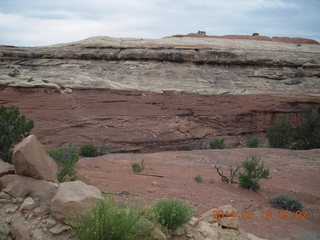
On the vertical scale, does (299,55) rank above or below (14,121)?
above

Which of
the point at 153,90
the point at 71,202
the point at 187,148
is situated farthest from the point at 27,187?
the point at 153,90

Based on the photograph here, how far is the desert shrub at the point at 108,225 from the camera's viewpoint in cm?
299

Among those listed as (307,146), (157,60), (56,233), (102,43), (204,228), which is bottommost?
(307,146)

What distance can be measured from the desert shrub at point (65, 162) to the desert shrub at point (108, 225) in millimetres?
3008

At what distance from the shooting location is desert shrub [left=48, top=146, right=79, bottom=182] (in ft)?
20.4

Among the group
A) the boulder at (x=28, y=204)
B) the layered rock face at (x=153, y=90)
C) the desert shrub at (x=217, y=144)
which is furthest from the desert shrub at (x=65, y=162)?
the desert shrub at (x=217, y=144)

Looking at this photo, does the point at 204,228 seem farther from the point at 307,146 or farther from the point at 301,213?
the point at 307,146

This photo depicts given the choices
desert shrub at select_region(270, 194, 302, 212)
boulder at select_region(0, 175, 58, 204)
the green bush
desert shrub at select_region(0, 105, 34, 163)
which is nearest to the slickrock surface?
the green bush

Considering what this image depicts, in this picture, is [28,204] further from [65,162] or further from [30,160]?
[65,162]

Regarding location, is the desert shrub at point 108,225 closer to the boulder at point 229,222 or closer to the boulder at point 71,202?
the boulder at point 71,202

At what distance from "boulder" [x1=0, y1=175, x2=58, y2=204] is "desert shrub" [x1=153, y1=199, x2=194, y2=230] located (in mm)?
1569

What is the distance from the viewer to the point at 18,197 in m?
3.81

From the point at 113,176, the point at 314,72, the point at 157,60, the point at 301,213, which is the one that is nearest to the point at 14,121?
the point at 113,176

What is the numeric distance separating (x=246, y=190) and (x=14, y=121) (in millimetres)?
6859
